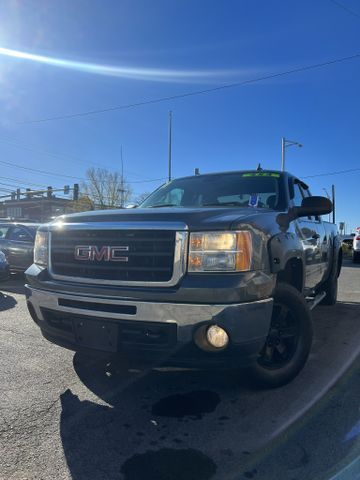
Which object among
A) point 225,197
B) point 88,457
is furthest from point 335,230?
point 88,457

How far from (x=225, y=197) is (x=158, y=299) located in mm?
2002

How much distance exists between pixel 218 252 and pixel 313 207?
5.21 feet

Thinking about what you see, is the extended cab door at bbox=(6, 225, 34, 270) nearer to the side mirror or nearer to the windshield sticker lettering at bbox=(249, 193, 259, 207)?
the windshield sticker lettering at bbox=(249, 193, 259, 207)

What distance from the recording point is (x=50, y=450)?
2.54 meters

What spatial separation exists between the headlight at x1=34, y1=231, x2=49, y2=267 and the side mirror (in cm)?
222

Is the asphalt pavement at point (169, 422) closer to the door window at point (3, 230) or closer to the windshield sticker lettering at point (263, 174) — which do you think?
the windshield sticker lettering at point (263, 174)

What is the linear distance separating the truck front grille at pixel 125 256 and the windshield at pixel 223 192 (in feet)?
4.42

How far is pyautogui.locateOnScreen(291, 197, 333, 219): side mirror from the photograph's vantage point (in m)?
3.98

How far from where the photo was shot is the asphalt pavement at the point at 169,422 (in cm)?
239

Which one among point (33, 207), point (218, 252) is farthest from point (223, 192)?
point (33, 207)

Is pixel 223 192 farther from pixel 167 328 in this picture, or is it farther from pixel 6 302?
pixel 6 302

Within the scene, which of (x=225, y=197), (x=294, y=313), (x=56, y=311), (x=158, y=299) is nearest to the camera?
(x=158, y=299)

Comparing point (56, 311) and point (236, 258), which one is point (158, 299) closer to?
point (236, 258)

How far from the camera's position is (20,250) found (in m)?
10.7
